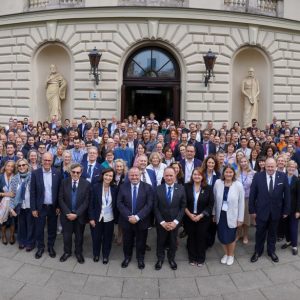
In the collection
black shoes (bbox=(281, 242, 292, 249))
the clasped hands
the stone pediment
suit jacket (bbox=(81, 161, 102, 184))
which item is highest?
the stone pediment

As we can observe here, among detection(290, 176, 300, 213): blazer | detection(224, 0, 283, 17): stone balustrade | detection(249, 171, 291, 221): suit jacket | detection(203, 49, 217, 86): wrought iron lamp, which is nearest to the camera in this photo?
detection(249, 171, 291, 221): suit jacket

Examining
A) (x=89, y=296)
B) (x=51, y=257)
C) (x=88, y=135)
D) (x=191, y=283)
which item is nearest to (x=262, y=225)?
(x=191, y=283)

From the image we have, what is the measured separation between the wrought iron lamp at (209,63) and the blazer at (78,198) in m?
10.3

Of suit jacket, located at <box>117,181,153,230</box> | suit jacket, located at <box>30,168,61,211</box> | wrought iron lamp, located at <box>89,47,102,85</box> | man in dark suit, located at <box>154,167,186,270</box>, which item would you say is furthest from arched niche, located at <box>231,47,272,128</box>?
suit jacket, located at <box>30,168,61,211</box>

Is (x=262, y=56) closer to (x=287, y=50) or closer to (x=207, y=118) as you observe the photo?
(x=287, y=50)

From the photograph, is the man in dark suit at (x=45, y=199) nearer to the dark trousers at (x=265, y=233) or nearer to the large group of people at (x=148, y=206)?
the large group of people at (x=148, y=206)

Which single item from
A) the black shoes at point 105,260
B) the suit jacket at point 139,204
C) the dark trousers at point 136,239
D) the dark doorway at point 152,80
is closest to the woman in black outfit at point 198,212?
the suit jacket at point 139,204

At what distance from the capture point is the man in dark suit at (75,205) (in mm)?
6680

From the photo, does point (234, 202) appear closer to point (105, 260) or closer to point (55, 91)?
point (105, 260)

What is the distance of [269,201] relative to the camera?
22.2ft

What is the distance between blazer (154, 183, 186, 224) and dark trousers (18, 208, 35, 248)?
254cm

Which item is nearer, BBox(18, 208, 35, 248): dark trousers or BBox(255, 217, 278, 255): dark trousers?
BBox(255, 217, 278, 255): dark trousers

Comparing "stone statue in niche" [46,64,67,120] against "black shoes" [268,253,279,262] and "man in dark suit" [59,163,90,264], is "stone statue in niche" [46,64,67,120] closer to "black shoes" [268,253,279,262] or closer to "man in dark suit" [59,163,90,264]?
"man in dark suit" [59,163,90,264]

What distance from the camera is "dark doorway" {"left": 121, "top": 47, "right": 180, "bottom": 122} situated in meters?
16.9
